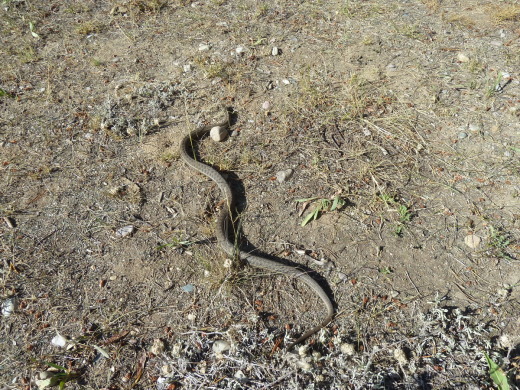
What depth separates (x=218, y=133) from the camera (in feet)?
14.6

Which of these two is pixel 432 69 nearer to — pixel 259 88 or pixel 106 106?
pixel 259 88

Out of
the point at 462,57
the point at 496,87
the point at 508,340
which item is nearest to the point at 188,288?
the point at 508,340

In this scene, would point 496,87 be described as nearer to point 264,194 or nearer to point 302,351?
point 264,194

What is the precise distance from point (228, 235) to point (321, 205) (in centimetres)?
100

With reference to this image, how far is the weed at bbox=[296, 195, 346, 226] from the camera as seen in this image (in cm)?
377

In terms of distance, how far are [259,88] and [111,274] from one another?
305 centimetres

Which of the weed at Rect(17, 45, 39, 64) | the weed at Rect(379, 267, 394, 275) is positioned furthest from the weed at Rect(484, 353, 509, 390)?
the weed at Rect(17, 45, 39, 64)

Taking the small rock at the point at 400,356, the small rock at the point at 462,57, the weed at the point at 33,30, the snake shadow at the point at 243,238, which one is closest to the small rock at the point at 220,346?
the snake shadow at the point at 243,238

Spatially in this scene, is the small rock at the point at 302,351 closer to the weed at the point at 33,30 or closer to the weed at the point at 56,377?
the weed at the point at 56,377

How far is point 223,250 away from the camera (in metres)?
3.58

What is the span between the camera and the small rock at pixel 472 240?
3596 millimetres

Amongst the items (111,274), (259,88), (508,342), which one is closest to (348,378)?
(508,342)

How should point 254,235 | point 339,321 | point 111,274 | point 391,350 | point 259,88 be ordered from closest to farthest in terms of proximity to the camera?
point 391,350, point 339,321, point 111,274, point 254,235, point 259,88

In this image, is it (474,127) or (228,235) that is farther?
(474,127)
